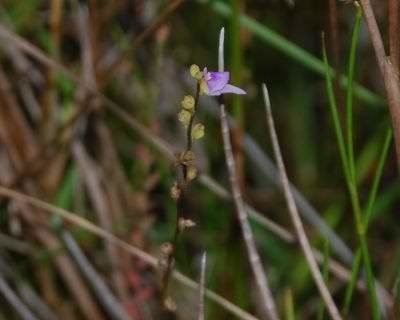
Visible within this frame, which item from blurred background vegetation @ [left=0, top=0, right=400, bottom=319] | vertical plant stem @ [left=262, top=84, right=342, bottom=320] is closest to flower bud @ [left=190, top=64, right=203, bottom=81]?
vertical plant stem @ [left=262, top=84, right=342, bottom=320]

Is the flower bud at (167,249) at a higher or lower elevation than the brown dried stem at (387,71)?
lower

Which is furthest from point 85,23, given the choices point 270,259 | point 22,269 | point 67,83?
point 270,259

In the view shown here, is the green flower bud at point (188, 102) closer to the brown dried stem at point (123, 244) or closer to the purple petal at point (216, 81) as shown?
the purple petal at point (216, 81)

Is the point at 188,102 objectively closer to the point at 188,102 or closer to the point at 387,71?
the point at 188,102

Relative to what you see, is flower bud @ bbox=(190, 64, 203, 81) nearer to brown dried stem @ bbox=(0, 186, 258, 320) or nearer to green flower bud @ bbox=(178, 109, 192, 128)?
green flower bud @ bbox=(178, 109, 192, 128)

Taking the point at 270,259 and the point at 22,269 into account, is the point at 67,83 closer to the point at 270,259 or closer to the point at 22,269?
the point at 22,269

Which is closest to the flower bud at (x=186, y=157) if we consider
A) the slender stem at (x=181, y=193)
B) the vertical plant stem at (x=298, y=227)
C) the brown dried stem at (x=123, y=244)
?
the slender stem at (x=181, y=193)
